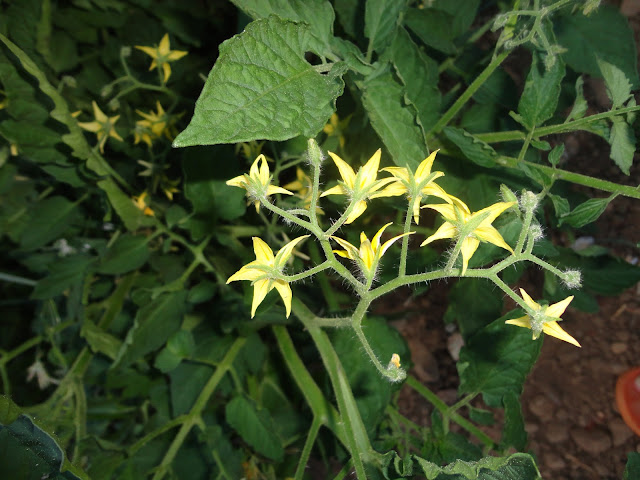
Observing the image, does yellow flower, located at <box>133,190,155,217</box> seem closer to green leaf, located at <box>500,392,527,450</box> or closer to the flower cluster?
the flower cluster

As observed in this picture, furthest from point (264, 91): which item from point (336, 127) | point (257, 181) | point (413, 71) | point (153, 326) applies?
point (153, 326)

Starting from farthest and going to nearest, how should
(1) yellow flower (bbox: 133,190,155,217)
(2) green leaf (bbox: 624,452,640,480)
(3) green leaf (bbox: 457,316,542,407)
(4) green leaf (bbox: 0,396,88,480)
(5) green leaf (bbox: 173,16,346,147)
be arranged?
(1) yellow flower (bbox: 133,190,155,217) < (3) green leaf (bbox: 457,316,542,407) < (2) green leaf (bbox: 624,452,640,480) < (4) green leaf (bbox: 0,396,88,480) < (5) green leaf (bbox: 173,16,346,147)

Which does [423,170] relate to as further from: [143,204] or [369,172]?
[143,204]

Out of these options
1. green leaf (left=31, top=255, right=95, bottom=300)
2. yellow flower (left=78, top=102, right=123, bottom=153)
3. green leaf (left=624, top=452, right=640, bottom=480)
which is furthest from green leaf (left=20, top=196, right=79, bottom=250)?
green leaf (left=624, top=452, right=640, bottom=480)

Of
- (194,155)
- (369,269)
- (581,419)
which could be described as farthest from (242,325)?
(581,419)

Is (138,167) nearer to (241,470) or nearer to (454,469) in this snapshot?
(241,470)

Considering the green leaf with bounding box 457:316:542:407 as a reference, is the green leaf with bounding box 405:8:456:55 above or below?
above

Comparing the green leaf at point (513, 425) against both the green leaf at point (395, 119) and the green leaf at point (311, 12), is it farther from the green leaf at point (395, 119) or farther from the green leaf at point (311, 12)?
the green leaf at point (311, 12)

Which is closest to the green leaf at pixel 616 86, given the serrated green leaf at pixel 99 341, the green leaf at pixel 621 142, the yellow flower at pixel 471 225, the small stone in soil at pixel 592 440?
the green leaf at pixel 621 142
